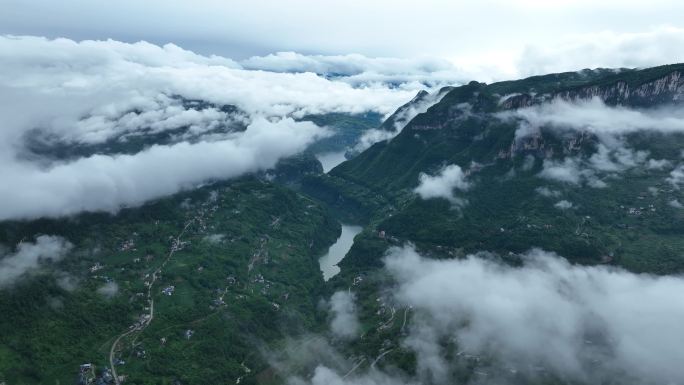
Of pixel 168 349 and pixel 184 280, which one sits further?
pixel 184 280

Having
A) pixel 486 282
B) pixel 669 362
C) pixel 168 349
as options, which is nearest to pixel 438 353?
pixel 486 282

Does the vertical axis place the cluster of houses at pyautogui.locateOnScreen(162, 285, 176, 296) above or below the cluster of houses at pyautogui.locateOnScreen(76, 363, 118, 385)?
above

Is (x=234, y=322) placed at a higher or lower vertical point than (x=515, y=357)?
lower

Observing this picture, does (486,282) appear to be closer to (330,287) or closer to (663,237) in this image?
(330,287)

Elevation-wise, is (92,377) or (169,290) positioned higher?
(169,290)

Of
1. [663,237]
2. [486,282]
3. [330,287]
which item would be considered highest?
[663,237]

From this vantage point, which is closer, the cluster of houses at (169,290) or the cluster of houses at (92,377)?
the cluster of houses at (92,377)

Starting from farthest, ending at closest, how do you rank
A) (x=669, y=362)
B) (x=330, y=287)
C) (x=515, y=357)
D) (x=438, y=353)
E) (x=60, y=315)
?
(x=330, y=287), (x=60, y=315), (x=438, y=353), (x=515, y=357), (x=669, y=362)

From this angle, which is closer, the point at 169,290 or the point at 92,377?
the point at 92,377

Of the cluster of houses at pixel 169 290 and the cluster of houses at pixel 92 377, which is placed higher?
the cluster of houses at pixel 169 290

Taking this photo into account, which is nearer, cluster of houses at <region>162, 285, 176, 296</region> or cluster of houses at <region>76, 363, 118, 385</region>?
cluster of houses at <region>76, 363, 118, 385</region>

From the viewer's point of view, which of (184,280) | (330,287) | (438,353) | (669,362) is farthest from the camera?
(330,287)
